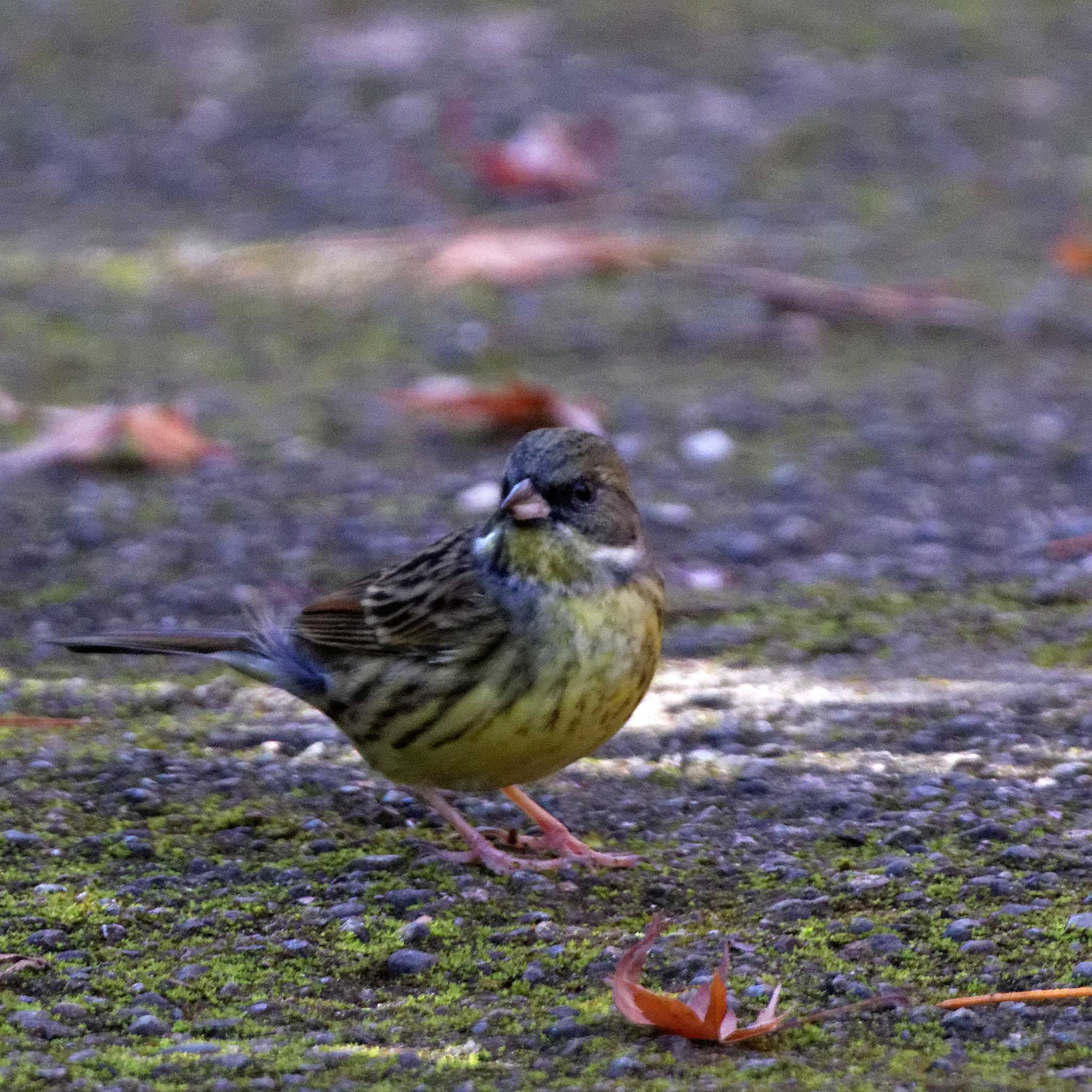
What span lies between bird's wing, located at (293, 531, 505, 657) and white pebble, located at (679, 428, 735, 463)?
2.34m

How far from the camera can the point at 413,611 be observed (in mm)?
4242

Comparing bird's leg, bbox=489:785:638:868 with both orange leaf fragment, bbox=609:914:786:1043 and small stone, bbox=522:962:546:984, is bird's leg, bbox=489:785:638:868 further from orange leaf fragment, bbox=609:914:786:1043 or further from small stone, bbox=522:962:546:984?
orange leaf fragment, bbox=609:914:786:1043

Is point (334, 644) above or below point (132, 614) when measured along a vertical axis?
above

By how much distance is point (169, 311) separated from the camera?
8.38 meters

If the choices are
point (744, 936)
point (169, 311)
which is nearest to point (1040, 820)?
point (744, 936)

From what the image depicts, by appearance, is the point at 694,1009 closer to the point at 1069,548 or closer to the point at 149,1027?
the point at 149,1027

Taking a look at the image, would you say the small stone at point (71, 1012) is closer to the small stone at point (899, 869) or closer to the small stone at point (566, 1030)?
the small stone at point (566, 1030)

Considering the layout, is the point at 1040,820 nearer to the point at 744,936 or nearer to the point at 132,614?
the point at 744,936

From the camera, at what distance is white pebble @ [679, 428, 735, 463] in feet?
22.0

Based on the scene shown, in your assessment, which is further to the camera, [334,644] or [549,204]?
[549,204]

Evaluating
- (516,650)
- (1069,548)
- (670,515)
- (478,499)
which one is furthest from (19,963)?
(1069,548)

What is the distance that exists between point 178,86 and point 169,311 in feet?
11.1

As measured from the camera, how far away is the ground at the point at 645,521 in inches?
131

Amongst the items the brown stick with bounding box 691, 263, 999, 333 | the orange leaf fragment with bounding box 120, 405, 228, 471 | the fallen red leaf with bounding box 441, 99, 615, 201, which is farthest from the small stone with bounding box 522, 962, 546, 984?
the fallen red leaf with bounding box 441, 99, 615, 201
